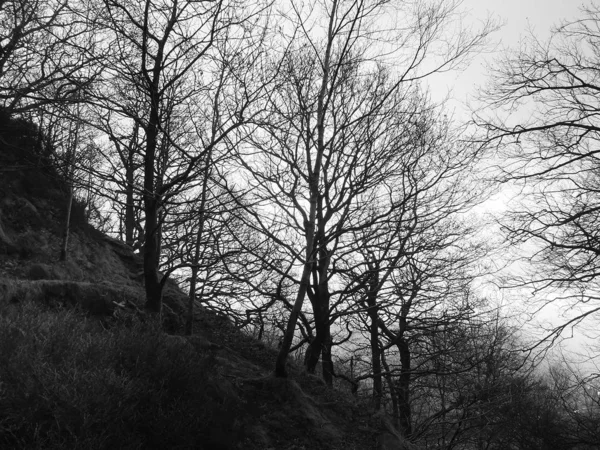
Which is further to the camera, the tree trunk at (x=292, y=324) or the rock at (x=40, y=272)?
the rock at (x=40, y=272)

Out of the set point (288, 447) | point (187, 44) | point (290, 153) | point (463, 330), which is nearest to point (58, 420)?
point (288, 447)

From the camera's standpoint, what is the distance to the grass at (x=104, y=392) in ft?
11.2

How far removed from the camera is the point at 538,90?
836 centimetres

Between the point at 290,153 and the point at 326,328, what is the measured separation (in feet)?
13.4

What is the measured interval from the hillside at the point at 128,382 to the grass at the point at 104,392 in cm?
1

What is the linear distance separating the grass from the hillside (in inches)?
0.5

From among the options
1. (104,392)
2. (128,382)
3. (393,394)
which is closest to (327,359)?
(393,394)

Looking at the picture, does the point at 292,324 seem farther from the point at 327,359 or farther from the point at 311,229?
the point at 327,359

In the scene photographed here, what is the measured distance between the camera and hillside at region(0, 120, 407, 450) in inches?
139

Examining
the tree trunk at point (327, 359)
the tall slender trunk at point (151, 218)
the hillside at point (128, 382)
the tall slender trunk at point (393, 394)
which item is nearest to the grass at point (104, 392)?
the hillside at point (128, 382)

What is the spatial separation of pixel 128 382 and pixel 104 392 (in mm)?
464

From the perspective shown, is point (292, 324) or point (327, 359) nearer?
point (292, 324)

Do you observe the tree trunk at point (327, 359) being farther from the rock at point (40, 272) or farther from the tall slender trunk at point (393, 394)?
the rock at point (40, 272)

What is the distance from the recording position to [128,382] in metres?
4.16
